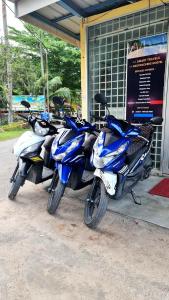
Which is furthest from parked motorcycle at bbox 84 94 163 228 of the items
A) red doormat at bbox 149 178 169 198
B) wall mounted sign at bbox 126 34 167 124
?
wall mounted sign at bbox 126 34 167 124

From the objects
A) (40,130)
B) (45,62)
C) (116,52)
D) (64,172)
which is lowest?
(64,172)

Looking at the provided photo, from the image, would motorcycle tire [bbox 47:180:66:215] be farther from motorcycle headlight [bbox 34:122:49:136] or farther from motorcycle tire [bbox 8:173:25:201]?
motorcycle headlight [bbox 34:122:49:136]

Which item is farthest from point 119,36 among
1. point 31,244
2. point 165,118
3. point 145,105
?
point 31,244

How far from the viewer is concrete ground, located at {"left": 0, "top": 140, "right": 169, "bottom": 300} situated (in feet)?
5.56

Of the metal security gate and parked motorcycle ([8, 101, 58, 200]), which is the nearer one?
parked motorcycle ([8, 101, 58, 200])

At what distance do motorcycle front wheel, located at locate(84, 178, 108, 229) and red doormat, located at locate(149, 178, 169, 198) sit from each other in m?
1.12

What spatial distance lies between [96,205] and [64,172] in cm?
51

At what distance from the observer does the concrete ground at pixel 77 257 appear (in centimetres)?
169

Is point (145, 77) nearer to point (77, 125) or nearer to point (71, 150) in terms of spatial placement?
point (77, 125)

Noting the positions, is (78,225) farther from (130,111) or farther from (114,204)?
(130,111)

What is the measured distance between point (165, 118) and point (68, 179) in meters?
1.98

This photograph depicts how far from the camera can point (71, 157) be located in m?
2.80

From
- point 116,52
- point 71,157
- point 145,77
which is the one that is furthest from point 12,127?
point 71,157

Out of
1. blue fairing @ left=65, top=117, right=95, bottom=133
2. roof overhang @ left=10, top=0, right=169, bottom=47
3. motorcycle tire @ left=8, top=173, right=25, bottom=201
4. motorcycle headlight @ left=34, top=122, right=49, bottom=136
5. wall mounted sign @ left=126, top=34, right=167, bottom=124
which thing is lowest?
motorcycle tire @ left=8, top=173, right=25, bottom=201
